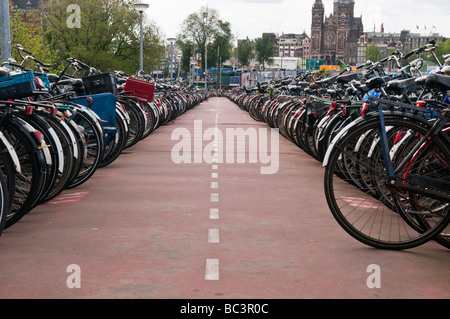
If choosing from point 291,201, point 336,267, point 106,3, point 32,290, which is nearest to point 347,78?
point 291,201

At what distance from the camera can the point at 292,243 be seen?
527cm

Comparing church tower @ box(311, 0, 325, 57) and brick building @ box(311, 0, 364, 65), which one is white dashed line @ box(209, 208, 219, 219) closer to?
brick building @ box(311, 0, 364, 65)

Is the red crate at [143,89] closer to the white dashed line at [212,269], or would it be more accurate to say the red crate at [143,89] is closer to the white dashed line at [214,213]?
the white dashed line at [214,213]

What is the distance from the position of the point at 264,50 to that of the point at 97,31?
308ft

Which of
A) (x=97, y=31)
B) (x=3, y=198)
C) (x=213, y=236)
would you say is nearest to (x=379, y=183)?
(x=213, y=236)

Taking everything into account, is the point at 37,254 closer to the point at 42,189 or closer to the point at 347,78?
the point at 42,189

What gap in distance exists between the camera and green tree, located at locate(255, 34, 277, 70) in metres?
148

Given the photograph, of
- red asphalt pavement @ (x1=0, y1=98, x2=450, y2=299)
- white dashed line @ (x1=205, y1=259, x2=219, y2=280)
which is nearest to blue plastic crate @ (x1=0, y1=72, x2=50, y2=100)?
red asphalt pavement @ (x1=0, y1=98, x2=450, y2=299)

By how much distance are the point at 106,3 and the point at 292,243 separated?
181ft

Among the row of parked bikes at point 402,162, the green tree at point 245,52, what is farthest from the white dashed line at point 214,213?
the green tree at point 245,52

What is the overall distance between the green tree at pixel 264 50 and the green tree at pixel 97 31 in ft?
294

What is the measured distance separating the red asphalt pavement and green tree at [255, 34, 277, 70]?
14217 centimetres

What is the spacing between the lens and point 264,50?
148750mm

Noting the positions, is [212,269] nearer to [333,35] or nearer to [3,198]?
[3,198]
